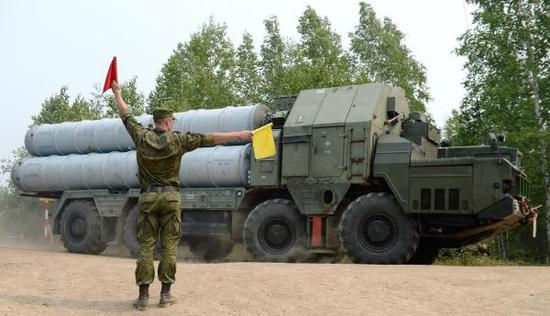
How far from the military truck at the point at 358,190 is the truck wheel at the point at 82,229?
3.50ft

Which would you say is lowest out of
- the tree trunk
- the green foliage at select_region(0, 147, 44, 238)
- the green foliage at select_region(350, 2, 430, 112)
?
the green foliage at select_region(0, 147, 44, 238)

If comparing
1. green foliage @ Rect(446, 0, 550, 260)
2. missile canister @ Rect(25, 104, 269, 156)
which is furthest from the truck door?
green foliage @ Rect(446, 0, 550, 260)

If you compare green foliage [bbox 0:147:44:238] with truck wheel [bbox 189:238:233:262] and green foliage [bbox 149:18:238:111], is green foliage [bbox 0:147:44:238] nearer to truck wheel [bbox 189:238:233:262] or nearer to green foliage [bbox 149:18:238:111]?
green foliage [bbox 149:18:238:111]

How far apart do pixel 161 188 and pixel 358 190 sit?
19.2 feet

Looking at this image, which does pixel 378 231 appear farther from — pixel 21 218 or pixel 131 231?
pixel 21 218

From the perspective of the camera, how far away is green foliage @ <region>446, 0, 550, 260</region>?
21.3 metres

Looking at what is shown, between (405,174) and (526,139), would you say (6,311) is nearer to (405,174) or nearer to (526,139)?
Result: (405,174)

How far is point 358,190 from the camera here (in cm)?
1122

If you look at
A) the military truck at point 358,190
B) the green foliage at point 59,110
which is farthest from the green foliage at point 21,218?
the military truck at point 358,190

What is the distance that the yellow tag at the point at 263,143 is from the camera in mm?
6047

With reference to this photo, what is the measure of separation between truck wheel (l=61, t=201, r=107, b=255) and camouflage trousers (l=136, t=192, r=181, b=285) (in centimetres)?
846

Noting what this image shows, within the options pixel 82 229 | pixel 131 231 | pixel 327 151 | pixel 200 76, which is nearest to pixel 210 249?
pixel 131 231

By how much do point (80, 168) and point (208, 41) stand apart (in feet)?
81.9

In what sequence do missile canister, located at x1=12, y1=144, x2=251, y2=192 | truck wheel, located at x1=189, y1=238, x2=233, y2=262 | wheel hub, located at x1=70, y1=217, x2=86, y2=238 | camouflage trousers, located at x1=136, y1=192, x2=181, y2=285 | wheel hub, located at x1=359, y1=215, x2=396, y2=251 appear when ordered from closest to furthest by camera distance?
camouflage trousers, located at x1=136, y1=192, x2=181, y2=285 < wheel hub, located at x1=359, y1=215, x2=396, y2=251 < missile canister, located at x1=12, y1=144, x2=251, y2=192 < truck wheel, located at x1=189, y1=238, x2=233, y2=262 < wheel hub, located at x1=70, y1=217, x2=86, y2=238
